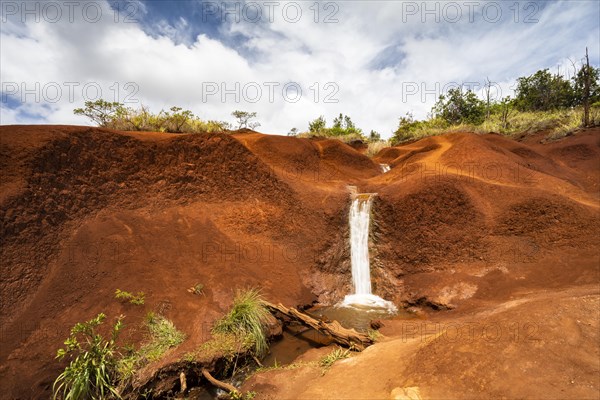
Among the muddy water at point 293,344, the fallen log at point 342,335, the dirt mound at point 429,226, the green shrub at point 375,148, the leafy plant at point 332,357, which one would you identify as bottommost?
the muddy water at point 293,344

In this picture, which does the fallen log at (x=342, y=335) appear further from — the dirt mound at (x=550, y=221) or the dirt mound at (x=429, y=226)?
the dirt mound at (x=550, y=221)

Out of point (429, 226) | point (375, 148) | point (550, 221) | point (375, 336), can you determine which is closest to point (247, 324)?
point (375, 336)

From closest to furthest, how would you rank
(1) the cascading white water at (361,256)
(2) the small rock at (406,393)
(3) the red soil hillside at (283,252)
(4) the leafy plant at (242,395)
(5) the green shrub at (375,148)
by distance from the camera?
(2) the small rock at (406,393), (3) the red soil hillside at (283,252), (4) the leafy plant at (242,395), (1) the cascading white water at (361,256), (5) the green shrub at (375,148)

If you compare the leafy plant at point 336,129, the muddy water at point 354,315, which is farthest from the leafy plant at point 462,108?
the muddy water at point 354,315

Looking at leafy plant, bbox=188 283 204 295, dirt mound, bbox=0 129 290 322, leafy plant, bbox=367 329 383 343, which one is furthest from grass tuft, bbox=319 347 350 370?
dirt mound, bbox=0 129 290 322

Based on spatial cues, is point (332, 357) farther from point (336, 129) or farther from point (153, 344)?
point (336, 129)

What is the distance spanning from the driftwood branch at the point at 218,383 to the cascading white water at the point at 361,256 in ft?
14.6

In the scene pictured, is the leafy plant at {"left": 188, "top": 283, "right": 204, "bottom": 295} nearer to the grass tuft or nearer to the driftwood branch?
the driftwood branch

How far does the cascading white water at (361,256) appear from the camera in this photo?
27.8 feet

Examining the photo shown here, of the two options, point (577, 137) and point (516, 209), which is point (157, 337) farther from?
point (577, 137)

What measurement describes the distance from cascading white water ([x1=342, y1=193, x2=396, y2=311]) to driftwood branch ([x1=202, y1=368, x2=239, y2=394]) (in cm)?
446

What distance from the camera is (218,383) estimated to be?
473 centimetres

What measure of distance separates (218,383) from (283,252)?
15.4ft

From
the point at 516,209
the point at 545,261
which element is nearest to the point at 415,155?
the point at 516,209
